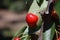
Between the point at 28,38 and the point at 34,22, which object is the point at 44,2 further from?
the point at 28,38

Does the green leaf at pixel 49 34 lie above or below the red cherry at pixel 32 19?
below

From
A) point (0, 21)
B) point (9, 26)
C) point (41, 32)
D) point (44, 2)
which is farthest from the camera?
point (0, 21)

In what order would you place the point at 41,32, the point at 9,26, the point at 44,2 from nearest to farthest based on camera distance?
the point at 41,32
the point at 44,2
the point at 9,26

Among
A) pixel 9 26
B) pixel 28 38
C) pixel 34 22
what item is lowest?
pixel 9 26

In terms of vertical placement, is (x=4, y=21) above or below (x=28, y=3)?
below

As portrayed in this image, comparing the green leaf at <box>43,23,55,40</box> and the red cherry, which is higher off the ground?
the red cherry

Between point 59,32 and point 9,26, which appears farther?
point 9,26

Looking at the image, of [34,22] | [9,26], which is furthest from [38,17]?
[9,26]

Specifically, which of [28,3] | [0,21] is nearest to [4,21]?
[0,21]

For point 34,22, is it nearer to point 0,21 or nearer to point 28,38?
point 28,38
